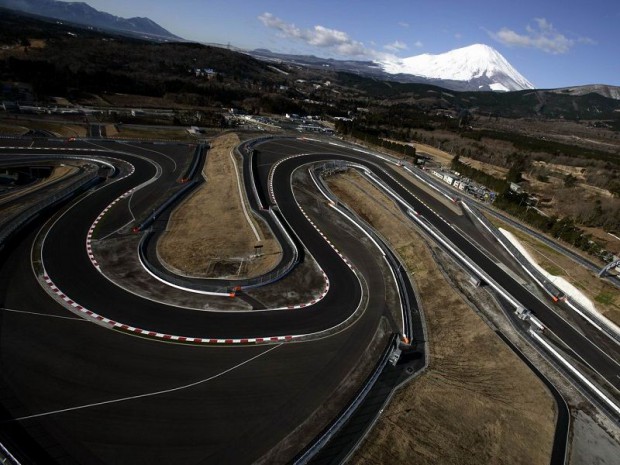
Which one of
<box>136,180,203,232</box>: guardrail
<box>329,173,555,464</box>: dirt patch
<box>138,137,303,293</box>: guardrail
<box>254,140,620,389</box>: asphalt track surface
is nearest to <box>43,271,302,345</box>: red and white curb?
<box>138,137,303,293</box>: guardrail

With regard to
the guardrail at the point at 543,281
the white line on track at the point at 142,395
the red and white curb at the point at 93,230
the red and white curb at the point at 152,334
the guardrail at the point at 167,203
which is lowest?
the white line on track at the point at 142,395

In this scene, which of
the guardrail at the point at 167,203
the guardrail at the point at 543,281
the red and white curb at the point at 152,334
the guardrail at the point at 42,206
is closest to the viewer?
the red and white curb at the point at 152,334

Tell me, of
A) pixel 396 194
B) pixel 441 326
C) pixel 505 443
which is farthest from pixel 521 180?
pixel 505 443

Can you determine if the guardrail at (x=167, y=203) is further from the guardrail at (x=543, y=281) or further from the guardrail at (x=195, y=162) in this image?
the guardrail at (x=543, y=281)

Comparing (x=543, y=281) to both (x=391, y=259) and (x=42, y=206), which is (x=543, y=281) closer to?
(x=391, y=259)

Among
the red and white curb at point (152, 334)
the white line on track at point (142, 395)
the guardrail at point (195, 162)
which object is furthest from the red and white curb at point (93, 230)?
the white line on track at point (142, 395)

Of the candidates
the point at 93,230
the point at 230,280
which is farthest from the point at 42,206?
the point at 230,280
